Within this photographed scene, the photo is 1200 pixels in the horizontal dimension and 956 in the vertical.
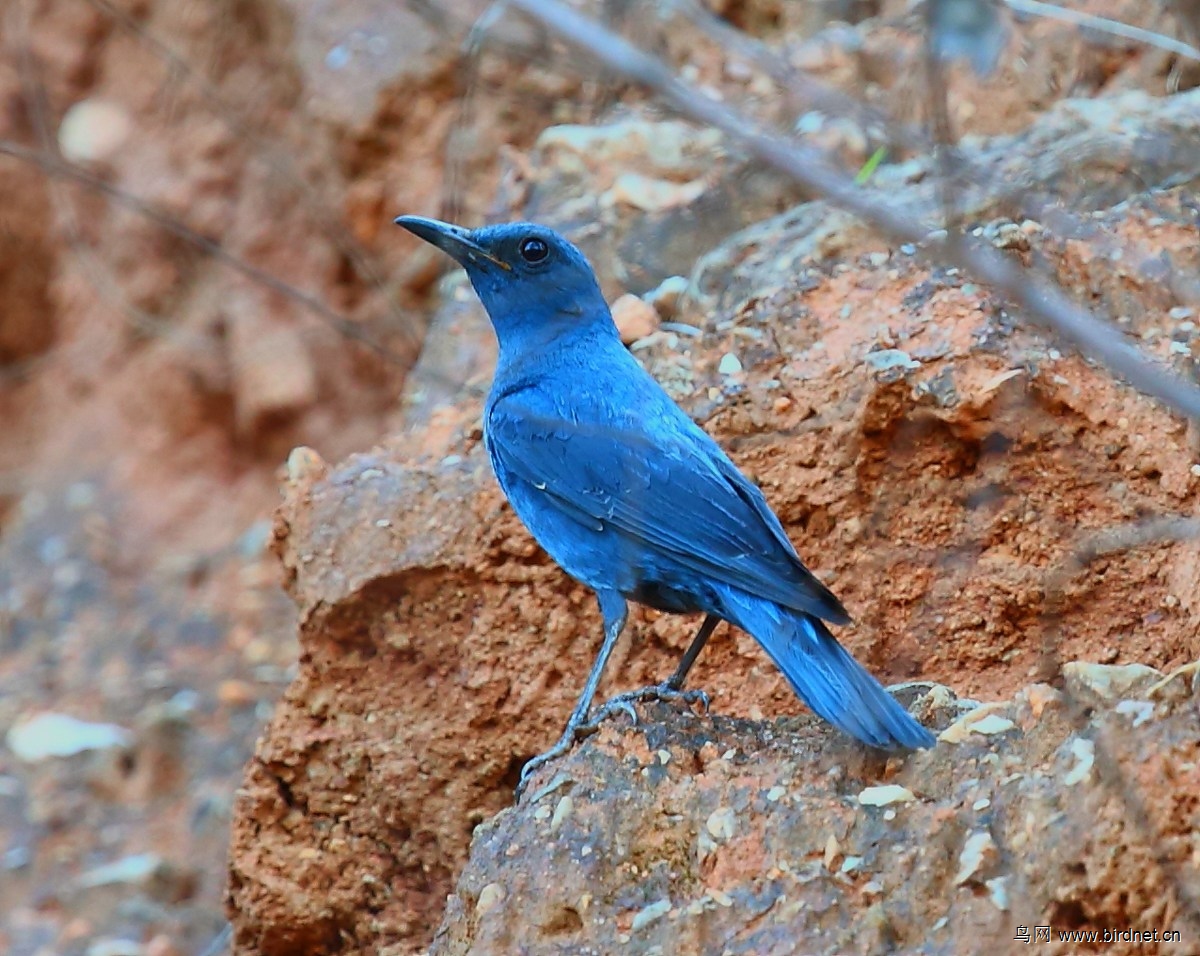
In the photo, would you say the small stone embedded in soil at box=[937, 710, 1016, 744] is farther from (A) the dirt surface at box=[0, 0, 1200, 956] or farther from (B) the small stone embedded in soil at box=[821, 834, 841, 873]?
(B) the small stone embedded in soil at box=[821, 834, 841, 873]

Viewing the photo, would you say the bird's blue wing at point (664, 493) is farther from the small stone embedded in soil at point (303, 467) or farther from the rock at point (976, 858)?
the rock at point (976, 858)

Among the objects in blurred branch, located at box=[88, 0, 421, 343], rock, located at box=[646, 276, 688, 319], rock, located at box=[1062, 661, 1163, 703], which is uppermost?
rock, located at box=[1062, 661, 1163, 703]

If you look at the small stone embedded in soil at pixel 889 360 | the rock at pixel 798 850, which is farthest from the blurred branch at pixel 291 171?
the rock at pixel 798 850

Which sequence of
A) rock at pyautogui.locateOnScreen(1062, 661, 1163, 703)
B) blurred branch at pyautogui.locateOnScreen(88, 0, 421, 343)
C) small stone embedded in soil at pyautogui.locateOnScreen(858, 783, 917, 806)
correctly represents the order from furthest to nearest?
blurred branch at pyautogui.locateOnScreen(88, 0, 421, 343) < small stone embedded in soil at pyautogui.locateOnScreen(858, 783, 917, 806) < rock at pyautogui.locateOnScreen(1062, 661, 1163, 703)

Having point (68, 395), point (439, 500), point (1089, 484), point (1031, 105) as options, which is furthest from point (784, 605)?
point (68, 395)

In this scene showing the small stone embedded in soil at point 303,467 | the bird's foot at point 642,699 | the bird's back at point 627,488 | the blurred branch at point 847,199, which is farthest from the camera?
the small stone embedded in soil at point 303,467

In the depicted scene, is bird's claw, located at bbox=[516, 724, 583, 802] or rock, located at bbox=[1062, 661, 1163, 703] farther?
bird's claw, located at bbox=[516, 724, 583, 802]

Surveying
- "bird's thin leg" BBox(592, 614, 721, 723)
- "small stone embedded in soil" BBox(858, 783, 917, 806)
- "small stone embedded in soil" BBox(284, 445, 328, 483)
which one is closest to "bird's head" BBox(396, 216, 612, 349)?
"small stone embedded in soil" BBox(284, 445, 328, 483)
